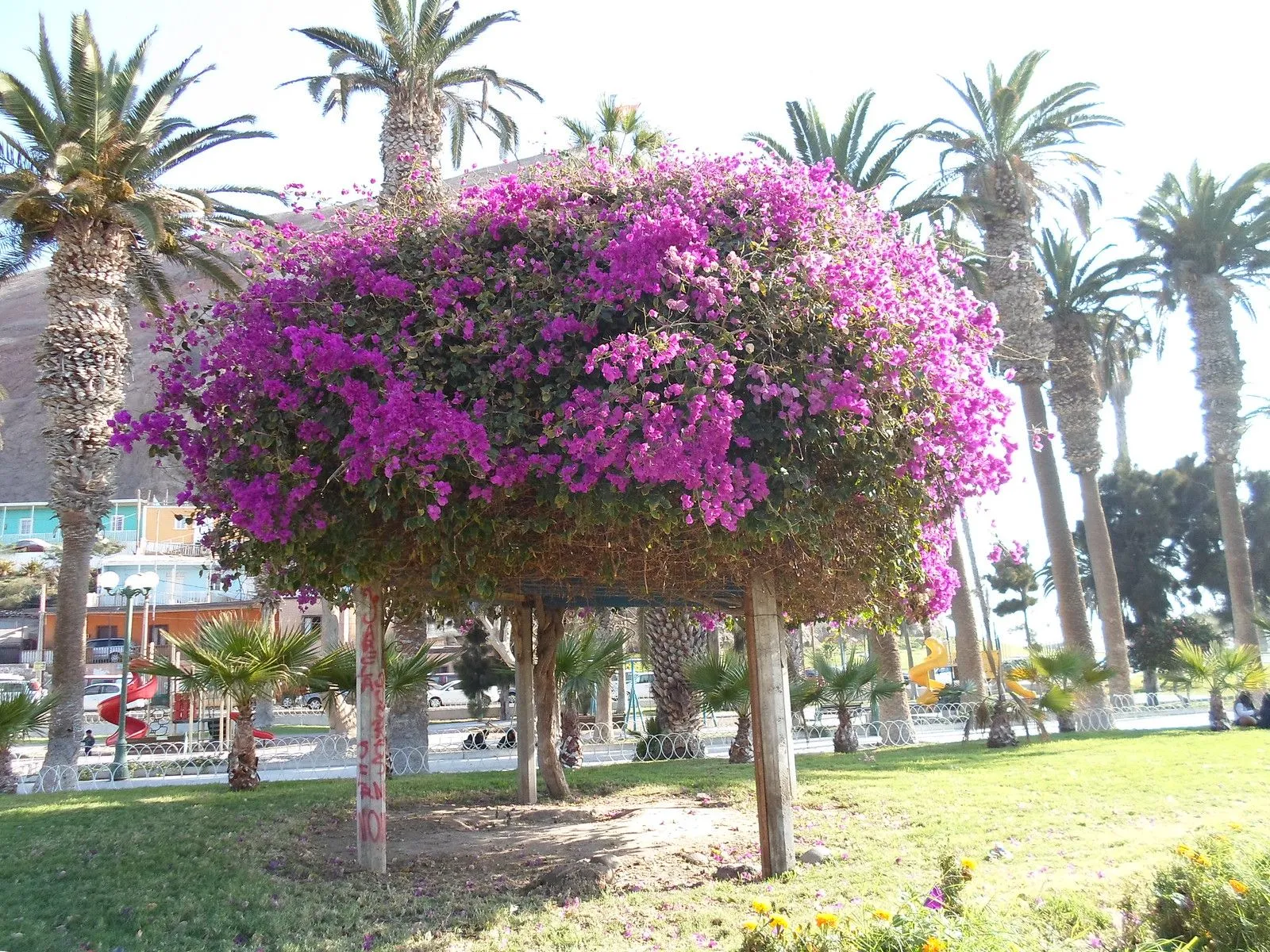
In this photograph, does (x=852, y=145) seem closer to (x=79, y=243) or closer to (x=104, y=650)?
(x=79, y=243)

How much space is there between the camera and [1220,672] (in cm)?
1814

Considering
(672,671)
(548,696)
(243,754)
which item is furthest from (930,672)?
(243,754)

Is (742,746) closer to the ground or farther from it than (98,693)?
closer to the ground

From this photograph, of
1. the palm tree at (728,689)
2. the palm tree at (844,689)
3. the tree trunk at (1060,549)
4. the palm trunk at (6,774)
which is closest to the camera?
the palm trunk at (6,774)

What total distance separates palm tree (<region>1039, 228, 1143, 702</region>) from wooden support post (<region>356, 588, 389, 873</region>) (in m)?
21.7

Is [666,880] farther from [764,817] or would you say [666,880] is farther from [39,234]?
[39,234]

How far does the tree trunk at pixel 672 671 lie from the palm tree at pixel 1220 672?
9.13 meters

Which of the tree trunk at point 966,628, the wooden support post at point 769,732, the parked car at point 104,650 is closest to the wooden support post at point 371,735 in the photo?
the wooden support post at point 769,732

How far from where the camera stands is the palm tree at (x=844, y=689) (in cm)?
1703

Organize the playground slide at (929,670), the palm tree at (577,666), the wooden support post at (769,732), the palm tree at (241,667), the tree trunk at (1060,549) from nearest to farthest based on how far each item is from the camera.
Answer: the wooden support post at (769,732) < the palm tree at (241,667) < the palm tree at (577,666) < the tree trunk at (1060,549) < the playground slide at (929,670)

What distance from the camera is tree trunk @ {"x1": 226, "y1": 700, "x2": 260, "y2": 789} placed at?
35.9 ft

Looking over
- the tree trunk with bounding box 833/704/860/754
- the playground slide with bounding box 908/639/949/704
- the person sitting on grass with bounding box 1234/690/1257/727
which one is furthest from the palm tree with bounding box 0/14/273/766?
the playground slide with bounding box 908/639/949/704

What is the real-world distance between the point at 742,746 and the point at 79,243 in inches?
502

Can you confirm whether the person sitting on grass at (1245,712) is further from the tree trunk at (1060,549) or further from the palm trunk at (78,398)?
the palm trunk at (78,398)
